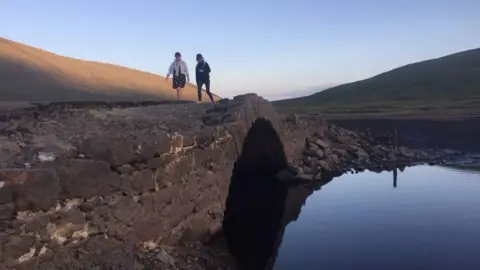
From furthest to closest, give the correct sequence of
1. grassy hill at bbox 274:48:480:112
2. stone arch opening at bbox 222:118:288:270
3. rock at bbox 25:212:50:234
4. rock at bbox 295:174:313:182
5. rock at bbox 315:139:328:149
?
grassy hill at bbox 274:48:480:112 → rock at bbox 315:139:328:149 → rock at bbox 295:174:313:182 → stone arch opening at bbox 222:118:288:270 → rock at bbox 25:212:50:234

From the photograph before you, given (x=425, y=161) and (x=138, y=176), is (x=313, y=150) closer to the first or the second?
(x=425, y=161)

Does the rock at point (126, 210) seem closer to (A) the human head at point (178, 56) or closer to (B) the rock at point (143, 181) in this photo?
(B) the rock at point (143, 181)

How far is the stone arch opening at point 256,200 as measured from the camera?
9.98m

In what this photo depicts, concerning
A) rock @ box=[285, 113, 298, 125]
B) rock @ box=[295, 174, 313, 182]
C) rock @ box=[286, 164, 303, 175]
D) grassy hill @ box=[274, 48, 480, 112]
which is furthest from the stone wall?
grassy hill @ box=[274, 48, 480, 112]

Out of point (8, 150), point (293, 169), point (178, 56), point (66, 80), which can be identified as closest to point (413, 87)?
point (66, 80)

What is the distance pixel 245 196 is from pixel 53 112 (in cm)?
600

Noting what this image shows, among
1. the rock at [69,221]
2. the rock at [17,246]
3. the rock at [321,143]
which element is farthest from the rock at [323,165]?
the rock at [17,246]

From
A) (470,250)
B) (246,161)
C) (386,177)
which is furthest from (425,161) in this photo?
(470,250)

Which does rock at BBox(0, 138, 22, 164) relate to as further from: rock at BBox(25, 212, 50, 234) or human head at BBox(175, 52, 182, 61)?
human head at BBox(175, 52, 182, 61)

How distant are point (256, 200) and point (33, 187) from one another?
955 centimetres

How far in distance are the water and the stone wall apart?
6.04 feet

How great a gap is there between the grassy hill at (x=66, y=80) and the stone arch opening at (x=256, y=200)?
51.6 ft

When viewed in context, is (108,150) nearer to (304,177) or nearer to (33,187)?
(33,187)

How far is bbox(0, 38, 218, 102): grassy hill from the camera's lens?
32.2m
